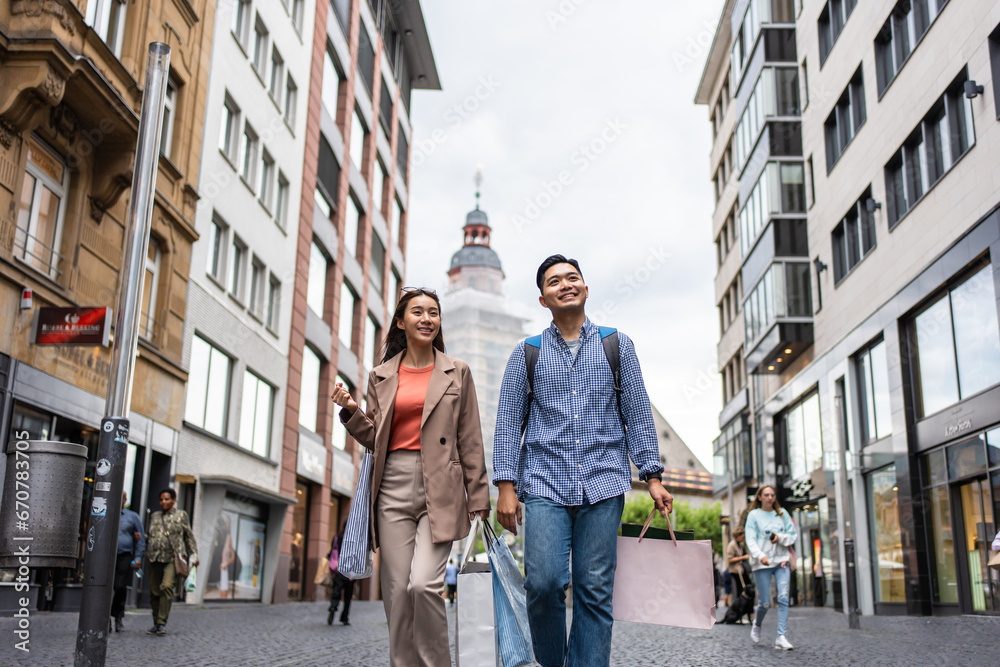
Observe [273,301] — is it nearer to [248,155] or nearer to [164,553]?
A: [248,155]

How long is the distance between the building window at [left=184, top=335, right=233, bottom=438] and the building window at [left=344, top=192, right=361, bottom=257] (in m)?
11.0

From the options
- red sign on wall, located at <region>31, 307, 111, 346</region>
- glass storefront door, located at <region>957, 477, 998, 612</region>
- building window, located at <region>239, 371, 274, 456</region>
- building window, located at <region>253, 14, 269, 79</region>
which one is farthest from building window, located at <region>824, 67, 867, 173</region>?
red sign on wall, located at <region>31, 307, 111, 346</region>

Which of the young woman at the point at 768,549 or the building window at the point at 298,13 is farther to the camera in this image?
the building window at the point at 298,13

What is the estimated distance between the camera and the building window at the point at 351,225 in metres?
34.1

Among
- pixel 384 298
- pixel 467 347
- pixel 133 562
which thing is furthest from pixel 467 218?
pixel 133 562

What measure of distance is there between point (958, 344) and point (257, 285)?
16.2 meters

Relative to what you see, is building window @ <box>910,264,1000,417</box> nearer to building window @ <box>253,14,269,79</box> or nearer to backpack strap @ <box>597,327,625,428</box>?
backpack strap @ <box>597,327,625,428</box>

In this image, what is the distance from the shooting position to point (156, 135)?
6621mm

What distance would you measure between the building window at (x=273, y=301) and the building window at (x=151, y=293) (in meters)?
6.81

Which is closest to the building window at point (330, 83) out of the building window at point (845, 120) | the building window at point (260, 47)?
the building window at point (260, 47)

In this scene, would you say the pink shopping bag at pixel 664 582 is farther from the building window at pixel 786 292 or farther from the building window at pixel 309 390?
the building window at pixel 786 292

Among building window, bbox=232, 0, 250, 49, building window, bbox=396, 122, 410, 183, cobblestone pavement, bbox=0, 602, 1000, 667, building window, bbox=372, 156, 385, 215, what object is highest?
building window, bbox=396, 122, 410, 183

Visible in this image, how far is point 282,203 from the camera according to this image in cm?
2756

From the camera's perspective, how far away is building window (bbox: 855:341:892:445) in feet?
74.5
